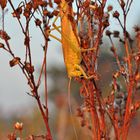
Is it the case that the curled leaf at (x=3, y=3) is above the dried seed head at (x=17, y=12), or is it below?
above

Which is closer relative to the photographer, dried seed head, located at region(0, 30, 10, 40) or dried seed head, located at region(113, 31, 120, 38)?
dried seed head, located at region(0, 30, 10, 40)

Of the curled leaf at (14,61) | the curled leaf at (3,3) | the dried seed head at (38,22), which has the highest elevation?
the curled leaf at (3,3)

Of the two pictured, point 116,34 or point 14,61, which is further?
point 116,34

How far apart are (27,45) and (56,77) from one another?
8061mm

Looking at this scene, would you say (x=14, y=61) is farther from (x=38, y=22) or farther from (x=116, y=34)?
(x=116, y=34)

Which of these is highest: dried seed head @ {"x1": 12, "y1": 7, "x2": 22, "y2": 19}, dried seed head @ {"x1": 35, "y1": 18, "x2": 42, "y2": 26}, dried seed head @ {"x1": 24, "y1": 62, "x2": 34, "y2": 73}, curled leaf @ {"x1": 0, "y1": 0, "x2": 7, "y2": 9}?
curled leaf @ {"x1": 0, "y1": 0, "x2": 7, "y2": 9}

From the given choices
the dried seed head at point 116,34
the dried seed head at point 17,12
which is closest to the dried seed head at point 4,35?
the dried seed head at point 17,12

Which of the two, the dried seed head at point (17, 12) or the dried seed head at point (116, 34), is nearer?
the dried seed head at point (17, 12)

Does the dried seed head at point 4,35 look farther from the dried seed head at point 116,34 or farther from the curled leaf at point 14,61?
the dried seed head at point 116,34

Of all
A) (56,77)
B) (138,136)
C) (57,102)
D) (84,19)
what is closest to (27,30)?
(84,19)

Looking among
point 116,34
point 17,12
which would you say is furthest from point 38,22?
point 116,34

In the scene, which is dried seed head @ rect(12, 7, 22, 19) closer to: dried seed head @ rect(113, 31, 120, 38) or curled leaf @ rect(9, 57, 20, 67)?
curled leaf @ rect(9, 57, 20, 67)

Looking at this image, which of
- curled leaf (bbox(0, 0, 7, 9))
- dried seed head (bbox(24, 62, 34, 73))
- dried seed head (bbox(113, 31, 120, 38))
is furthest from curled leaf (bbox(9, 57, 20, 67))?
dried seed head (bbox(113, 31, 120, 38))

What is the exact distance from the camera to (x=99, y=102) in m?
1.06
